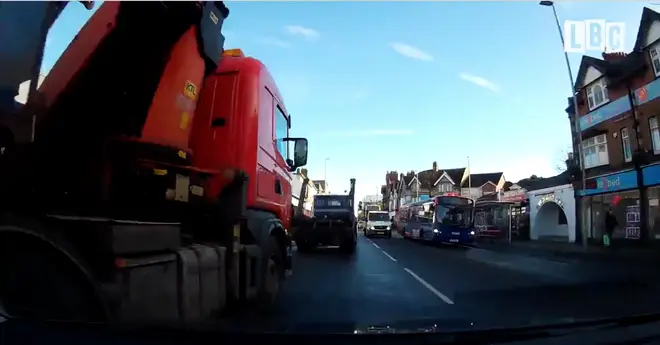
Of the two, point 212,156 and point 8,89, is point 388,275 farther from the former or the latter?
point 8,89

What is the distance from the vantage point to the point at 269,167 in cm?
665

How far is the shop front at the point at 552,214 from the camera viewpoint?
3100cm

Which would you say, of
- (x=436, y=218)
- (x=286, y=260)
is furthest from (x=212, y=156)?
(x=436, y=218)

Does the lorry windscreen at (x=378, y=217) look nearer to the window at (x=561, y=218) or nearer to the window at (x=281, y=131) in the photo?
the window at (x=561, y=218)

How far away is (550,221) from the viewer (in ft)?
115

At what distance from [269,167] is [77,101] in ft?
10.6

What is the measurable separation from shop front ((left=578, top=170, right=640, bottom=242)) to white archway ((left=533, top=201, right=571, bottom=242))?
7.59 metres

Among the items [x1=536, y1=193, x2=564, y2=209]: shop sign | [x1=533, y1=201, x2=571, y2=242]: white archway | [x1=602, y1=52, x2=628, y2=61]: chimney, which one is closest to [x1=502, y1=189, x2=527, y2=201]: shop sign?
[x1=533, y1=201, x2=571, y2=242]: white archway

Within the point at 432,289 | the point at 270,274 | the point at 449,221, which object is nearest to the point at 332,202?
the point at 449,221

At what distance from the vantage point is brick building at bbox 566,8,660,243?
65.6 ft

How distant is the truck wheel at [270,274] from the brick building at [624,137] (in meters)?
16.9

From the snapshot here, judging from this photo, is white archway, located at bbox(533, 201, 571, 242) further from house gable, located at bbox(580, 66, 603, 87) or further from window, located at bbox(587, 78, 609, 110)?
house gable, located at bbox(580, 66, 603, 87)

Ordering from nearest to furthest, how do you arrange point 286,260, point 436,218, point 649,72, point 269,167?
point 269,167 → point 286,260 → point 649,72 → point 436,218

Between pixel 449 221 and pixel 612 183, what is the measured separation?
8.09m
